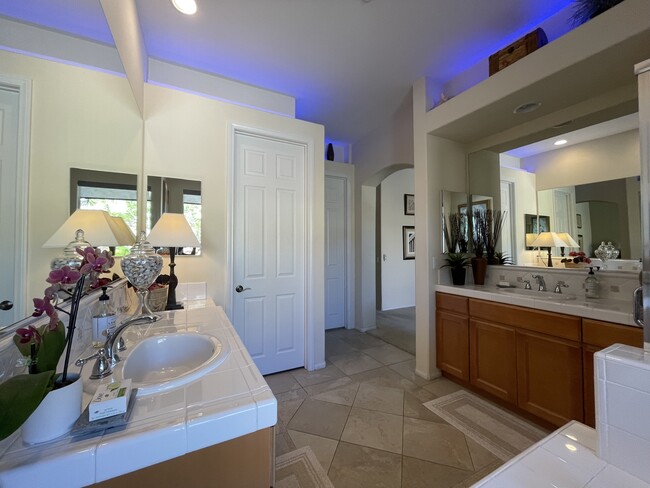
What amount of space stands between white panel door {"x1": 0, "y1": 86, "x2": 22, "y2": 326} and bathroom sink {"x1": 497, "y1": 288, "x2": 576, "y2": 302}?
264 cm

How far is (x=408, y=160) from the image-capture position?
129 inches

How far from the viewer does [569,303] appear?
5.76 feet

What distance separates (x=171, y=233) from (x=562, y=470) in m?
2.16

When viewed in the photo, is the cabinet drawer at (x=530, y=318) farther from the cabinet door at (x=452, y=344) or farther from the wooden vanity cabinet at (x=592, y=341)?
the cabinet door at (x=452, y=344)

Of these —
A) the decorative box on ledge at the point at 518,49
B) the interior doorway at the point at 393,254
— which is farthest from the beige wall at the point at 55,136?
the interior doorway at the point at 393,254

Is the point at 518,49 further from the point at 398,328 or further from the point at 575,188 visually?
the point at 398,328

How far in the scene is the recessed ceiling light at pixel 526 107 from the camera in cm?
206

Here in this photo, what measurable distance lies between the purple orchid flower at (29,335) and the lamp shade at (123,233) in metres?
0.88

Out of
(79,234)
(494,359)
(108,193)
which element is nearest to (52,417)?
(79,234)

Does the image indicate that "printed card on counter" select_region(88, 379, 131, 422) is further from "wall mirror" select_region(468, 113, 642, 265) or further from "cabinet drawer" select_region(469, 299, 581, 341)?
"wall mirror" select_region(468, 113, 642, 265)

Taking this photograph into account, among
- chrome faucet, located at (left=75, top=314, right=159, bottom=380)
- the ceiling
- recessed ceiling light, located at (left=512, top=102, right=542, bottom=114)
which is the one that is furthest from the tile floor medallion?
the ceiling

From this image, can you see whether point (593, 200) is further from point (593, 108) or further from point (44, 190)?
point (44, 190)

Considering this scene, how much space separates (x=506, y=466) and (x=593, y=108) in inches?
97.5

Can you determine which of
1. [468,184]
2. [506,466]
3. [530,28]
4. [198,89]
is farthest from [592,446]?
[198,89]
